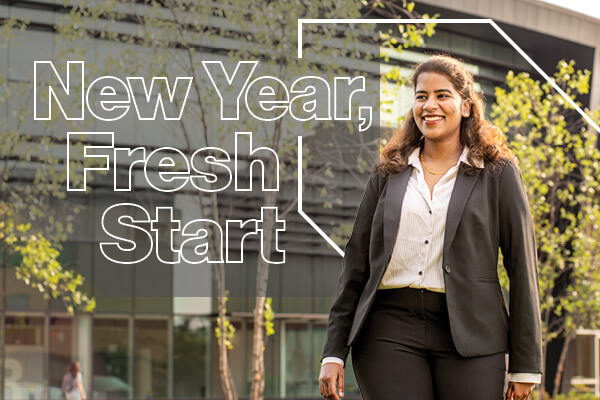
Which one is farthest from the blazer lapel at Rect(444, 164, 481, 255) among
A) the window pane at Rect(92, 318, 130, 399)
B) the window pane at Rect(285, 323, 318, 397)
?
the window pane at Rect(285, 323, 318, 397)

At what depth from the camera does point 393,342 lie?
3238 millimetres

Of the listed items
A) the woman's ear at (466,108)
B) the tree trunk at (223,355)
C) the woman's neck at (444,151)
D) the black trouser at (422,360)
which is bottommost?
the tree trunk at (223,355)

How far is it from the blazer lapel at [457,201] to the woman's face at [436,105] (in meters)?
0.15

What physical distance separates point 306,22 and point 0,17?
20.3ft

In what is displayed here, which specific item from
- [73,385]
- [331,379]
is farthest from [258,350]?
[331,379]

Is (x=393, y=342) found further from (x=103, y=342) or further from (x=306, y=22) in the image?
(x=103, y=342)

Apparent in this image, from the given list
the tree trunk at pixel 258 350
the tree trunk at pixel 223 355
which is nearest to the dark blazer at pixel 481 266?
the tree trunk at pixel 223 355

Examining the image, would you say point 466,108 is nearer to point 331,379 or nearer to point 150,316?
point 331,379

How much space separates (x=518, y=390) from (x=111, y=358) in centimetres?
1732

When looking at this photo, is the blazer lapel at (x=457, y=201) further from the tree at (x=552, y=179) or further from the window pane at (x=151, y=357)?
the window pane at (x=151, y=357)

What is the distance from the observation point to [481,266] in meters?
3.27

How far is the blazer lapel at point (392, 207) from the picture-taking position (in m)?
3.33

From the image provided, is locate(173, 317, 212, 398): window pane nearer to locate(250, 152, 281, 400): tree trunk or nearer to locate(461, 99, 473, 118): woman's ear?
locate(250, 152, 281, 400): tree trunk

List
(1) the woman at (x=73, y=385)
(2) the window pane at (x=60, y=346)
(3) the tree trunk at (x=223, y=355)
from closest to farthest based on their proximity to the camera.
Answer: (3) the tree trunk at (x=223, y=355)
(1) the woman at (x=73, y=385)
(2) the window pane at (x=60, y=346)
